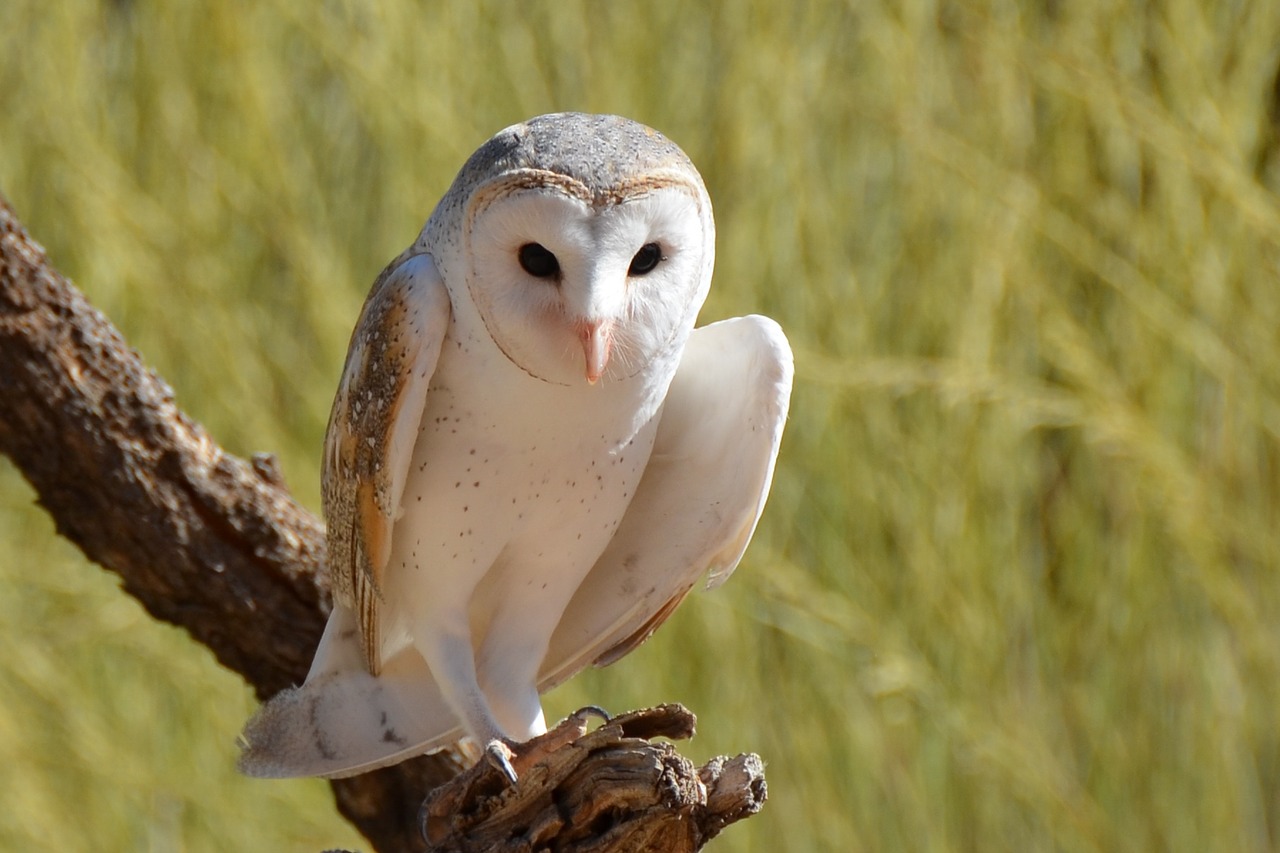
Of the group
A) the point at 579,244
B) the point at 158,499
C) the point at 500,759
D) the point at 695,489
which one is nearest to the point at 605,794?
the point at 500,759

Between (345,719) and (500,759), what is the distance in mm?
296

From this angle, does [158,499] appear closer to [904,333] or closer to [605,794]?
[605,794]

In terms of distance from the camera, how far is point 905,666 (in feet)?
6.89

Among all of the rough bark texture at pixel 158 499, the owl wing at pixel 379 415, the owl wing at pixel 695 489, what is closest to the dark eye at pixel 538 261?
the owl wing at pixel 379 415

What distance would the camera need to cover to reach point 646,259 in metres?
1.17

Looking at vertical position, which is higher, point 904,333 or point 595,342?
point 904,333

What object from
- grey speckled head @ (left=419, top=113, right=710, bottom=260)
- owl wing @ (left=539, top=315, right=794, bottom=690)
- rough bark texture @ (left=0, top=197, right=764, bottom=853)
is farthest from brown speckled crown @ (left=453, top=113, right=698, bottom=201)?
rough bark texture @ (left=0, top=197, right=764, bottom=853)

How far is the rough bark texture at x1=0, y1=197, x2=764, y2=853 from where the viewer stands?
5.31 feet

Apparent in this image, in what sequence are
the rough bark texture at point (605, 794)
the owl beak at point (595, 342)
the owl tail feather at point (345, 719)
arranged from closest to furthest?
the owl beak at point (595, 342) < the rough bark texture at point (605, 794) < the owl tail feather at point (345, 719)

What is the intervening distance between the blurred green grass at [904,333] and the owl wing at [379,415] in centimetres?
88

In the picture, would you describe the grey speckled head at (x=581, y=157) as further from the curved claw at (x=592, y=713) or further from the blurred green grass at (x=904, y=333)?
the blurred green grass at (x=904, y=333)

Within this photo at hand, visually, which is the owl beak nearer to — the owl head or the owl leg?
the owl head

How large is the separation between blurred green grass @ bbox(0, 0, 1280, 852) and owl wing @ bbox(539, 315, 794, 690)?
0.63 m

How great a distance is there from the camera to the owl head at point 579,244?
109 centimetres
